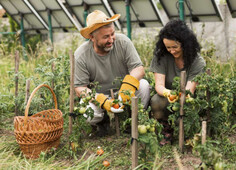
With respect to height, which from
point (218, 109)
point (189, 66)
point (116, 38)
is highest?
point (116, 38)

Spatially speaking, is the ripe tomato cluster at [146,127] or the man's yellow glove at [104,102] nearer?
the ripe tomato cluster at [146,127]

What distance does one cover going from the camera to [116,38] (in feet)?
10.5

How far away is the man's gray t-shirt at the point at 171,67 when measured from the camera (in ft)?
9.37

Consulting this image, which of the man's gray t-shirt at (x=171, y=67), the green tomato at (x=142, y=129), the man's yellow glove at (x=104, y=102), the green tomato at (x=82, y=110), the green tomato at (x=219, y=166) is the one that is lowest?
the green tomato at (x=219, y=166)

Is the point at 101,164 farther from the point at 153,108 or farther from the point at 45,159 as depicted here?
the point at 153,108

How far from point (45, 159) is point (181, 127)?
120 centimetres

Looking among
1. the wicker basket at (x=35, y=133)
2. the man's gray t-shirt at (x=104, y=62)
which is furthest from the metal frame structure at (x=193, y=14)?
the wicker basket at (x=35, y=133)

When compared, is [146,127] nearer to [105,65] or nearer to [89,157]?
[89,157]

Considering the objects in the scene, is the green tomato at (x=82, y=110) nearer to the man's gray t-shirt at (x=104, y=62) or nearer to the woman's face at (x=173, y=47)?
the man's gray t-shirt at (x=104, y=62)

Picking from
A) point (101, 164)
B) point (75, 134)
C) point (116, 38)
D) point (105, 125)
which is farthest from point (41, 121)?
point (116, 38)

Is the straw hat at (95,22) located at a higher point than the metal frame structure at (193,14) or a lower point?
lower

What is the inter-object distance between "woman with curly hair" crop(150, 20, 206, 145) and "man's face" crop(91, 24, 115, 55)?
1.48 ft

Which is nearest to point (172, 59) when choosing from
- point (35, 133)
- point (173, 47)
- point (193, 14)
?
point (173, 47)

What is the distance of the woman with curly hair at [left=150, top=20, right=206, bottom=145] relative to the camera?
274 centimetres
